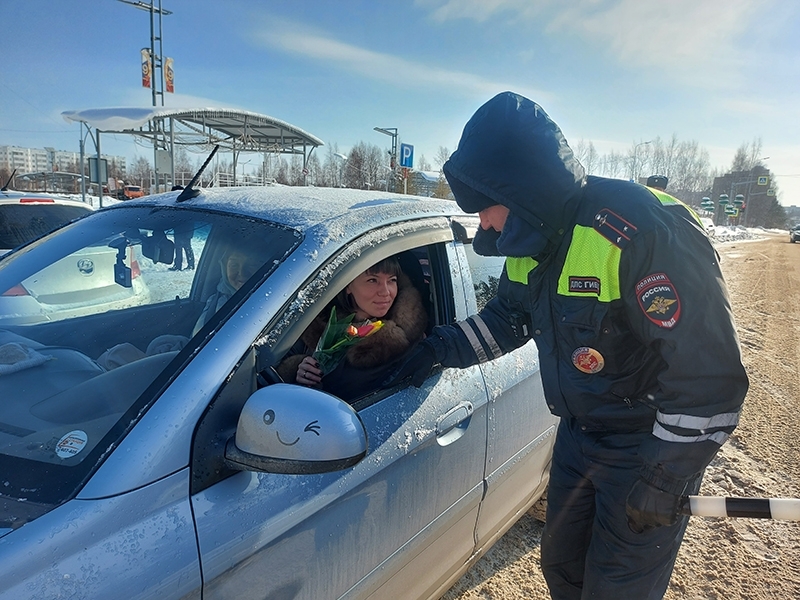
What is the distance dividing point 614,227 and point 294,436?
106cm

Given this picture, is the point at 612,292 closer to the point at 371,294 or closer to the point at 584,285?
the point at 584,285

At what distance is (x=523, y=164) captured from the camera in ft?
5.10

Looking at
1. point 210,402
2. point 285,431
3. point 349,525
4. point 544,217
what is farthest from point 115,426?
point 544,217

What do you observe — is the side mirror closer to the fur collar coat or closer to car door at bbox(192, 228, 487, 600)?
car door at bbox(192, 228, 487, 600)

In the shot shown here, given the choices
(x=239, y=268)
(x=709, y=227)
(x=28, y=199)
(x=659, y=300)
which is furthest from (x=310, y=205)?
(x=709, y=227)

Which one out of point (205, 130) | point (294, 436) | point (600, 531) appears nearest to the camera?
point (294, 436)

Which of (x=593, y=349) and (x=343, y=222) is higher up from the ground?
(x=343, y=222)

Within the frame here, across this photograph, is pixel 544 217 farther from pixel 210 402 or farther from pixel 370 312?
pixel 210 402

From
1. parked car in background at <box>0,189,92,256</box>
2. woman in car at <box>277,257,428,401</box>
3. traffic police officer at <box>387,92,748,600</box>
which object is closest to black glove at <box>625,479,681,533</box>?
traffic police officer at <box>387,92,748,600</box>

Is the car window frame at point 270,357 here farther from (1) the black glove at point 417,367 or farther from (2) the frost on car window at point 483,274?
(2) the frost on car window at point 483,274

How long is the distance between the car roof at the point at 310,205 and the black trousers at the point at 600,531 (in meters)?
1.02

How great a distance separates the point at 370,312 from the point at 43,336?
1.12m

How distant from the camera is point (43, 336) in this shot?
1.67m

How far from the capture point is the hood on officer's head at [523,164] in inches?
61.1
